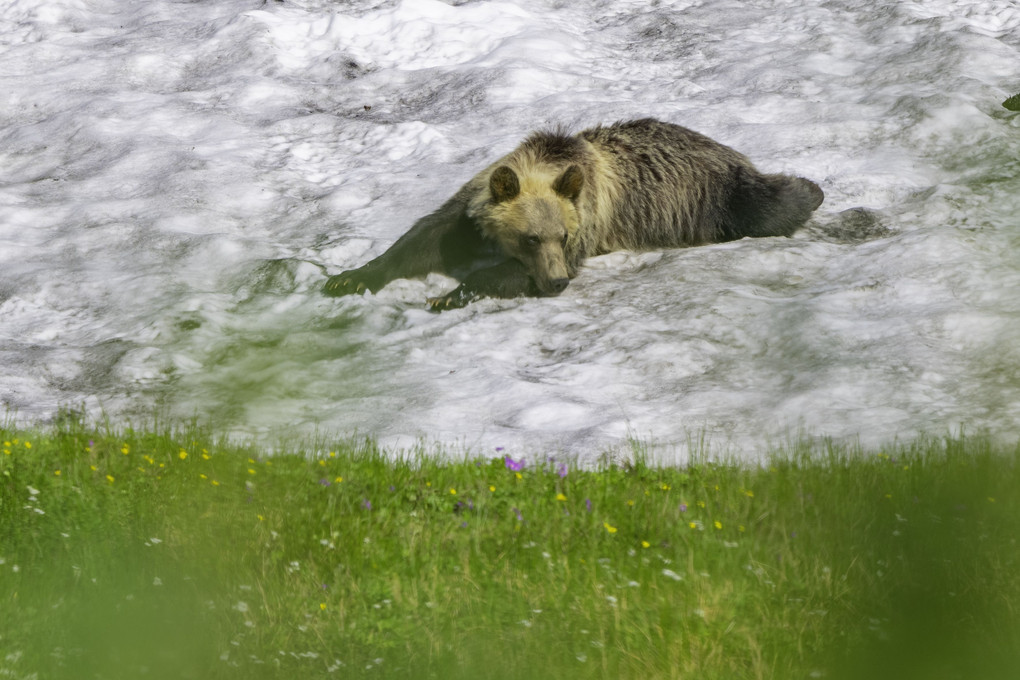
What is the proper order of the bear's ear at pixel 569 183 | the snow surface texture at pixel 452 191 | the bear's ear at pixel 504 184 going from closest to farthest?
the snow surface texture at pixel 452 191 < the bear's ear at pixel 504 184 < the bear's ear at pixel 569 183

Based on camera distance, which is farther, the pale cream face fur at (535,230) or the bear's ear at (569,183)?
the bear's ear at (569,183)

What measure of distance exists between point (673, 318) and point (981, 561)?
204 inches

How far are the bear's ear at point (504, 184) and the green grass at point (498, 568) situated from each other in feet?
15.4

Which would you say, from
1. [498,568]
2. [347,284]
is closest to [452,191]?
[347,284]

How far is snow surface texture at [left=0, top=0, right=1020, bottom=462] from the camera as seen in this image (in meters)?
7.25

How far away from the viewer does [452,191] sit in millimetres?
11766

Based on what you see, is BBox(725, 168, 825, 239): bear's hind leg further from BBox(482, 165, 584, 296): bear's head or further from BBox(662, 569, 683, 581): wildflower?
BBox(662, 569, 683, 581): wildflower

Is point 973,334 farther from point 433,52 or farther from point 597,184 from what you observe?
point 433,52

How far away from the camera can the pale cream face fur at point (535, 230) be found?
9664mm

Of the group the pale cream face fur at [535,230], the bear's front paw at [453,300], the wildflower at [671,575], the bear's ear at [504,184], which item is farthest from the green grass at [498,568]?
the bear's ear at [504,184]

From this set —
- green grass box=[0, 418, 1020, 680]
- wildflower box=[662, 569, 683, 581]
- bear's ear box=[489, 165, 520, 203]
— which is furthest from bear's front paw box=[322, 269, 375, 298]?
wildflower box=[662, 569, 683, 581]

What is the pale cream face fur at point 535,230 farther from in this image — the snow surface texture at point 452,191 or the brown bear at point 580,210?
the snow surface texture at point 452,191

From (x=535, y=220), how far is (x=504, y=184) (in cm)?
47

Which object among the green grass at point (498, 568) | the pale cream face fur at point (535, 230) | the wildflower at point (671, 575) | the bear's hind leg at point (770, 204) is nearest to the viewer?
the green grass at point (498, 568)
